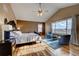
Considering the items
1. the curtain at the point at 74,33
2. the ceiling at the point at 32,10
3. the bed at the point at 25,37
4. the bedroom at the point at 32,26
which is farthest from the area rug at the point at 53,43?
the ceiling at the point at 32,10

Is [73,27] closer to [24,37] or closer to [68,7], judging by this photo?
[68,7]

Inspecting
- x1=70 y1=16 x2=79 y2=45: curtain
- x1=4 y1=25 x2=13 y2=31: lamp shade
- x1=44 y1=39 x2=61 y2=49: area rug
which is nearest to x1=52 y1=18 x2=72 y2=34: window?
x1=70 y1=16 x2=79 y2=45: curtain

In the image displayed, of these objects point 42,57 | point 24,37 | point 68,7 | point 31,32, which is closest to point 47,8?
point 68,7

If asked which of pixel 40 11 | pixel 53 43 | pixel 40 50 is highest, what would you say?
pixel 40 11

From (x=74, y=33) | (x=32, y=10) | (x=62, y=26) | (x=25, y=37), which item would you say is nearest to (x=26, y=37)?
(x=25, y=37)

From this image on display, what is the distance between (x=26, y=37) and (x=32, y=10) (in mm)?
654

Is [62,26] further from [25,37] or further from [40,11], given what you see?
[25,37]

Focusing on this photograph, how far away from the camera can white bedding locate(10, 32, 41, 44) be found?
259 centimetres

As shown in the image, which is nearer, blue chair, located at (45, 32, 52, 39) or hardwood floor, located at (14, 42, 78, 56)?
hardwood floor, located at (14, 42, 78, 56)

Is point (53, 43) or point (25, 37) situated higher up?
point (25, 37)

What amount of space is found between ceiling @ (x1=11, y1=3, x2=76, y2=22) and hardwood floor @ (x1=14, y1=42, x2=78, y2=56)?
63 cm

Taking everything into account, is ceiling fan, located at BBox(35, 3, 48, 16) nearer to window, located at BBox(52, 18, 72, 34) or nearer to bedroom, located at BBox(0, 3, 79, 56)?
bedroom, located at BBox(0, 3, 79, 56)

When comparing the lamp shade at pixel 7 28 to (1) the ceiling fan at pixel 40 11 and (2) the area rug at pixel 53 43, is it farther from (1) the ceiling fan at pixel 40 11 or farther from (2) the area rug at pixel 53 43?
(2) the area rug at pixel 53 43

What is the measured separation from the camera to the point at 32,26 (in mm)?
2650
